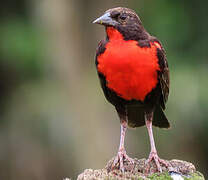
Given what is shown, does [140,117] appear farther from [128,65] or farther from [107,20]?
[107,20]

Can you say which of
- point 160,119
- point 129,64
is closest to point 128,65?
point 129,64

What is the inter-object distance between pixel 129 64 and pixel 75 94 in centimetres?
764

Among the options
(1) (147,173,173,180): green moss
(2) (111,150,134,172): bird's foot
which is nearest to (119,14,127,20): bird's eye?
(2) (111,150,134,172): bird's foot

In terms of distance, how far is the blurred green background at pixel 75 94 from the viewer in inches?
552

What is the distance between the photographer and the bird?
6941 millimetres

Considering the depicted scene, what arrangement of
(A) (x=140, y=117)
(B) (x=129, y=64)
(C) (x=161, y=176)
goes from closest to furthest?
(C) (x=161, y=176), (B) (x=129, y=64), (A) (x=140, y=117)

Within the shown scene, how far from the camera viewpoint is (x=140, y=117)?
7.73 m

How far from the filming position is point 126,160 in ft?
22.0

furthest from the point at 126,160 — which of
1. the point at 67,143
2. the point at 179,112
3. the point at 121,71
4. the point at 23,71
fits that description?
the point at 23,71

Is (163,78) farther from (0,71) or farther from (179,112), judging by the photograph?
(0,71)

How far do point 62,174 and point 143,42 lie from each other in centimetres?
797

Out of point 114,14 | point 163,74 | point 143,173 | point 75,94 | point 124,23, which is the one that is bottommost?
point 75,94

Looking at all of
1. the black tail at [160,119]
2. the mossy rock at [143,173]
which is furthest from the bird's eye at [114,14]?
the mossy rock at [143,173]

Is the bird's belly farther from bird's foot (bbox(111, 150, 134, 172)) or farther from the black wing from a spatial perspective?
bird's foot (bbox(111, 150, 134, 172))
